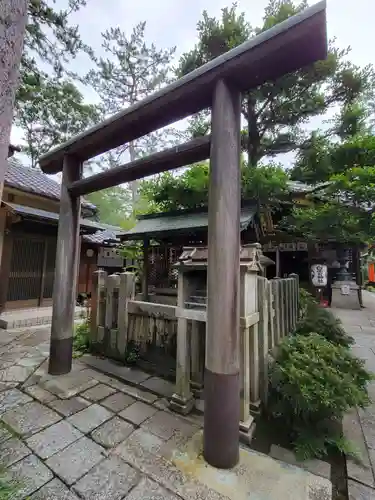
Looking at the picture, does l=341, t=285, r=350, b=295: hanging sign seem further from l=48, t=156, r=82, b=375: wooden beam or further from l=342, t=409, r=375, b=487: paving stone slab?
l=48, t=156, r=82, b=375: wooden beam

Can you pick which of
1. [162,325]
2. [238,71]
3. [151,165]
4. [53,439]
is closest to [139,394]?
[162,325]

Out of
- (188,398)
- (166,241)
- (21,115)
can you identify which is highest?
(21,115)

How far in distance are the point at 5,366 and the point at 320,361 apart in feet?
14.6

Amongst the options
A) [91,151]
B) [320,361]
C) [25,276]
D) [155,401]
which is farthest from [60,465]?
[25,276]

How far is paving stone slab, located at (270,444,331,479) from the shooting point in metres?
1.91

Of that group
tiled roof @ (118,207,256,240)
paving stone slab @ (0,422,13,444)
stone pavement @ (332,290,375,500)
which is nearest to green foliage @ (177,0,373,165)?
tiled roof @ (118,207,256,240)

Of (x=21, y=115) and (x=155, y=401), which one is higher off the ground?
(x=21, y=115)

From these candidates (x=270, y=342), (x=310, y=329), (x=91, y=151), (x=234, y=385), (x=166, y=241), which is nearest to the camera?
(x=234, y=385)

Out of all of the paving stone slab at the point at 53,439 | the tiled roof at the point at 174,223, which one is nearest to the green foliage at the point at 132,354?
the paving stone slab at the point at 53,439

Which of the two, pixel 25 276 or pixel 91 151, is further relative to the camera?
pixel 25 276

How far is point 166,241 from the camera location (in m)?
8.99

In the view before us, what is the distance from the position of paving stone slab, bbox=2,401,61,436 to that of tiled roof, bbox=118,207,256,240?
15.9ft

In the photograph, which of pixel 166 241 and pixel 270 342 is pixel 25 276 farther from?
pixel 270 342

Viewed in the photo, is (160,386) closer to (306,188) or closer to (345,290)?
(345,290)
